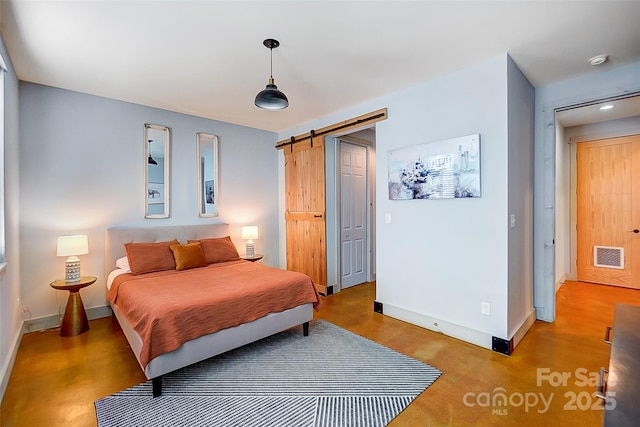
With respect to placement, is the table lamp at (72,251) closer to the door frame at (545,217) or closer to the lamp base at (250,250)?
the lamp base at (250,250)

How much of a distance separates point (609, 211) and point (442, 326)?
3896mm

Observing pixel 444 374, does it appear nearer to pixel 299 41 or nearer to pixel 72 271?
pixel 299 41

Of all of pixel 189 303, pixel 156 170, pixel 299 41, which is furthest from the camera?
pixel 156 170

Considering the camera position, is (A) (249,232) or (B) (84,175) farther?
(A) (249,232)

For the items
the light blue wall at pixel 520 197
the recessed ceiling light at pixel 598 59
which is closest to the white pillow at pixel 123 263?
the light blue wall at pixel 520 197

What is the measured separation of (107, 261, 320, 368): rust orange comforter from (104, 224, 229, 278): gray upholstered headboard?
0.53 metres

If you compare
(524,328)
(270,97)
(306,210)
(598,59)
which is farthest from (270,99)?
(524,328)

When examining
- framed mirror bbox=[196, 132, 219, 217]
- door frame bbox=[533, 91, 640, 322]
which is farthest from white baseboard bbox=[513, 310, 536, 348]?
framed mirror bbox=[196, 132, 219, 217]

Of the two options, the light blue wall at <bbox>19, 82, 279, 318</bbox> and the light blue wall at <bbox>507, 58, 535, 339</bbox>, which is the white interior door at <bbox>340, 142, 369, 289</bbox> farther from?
the light blue wall at <bbox>507, 58, 535, 339</bbox>

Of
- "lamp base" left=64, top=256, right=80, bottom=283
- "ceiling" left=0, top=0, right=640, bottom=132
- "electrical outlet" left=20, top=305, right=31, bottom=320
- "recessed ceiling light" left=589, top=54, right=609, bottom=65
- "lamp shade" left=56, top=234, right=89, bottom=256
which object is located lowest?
"electrical outlet" left=20, top=305, right=31, bottom=320

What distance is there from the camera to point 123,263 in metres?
3.53

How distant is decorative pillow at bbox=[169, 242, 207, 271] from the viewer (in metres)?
3.57

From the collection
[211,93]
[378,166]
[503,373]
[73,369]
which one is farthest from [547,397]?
[211,93]

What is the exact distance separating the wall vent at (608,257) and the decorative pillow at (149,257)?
643 cm
